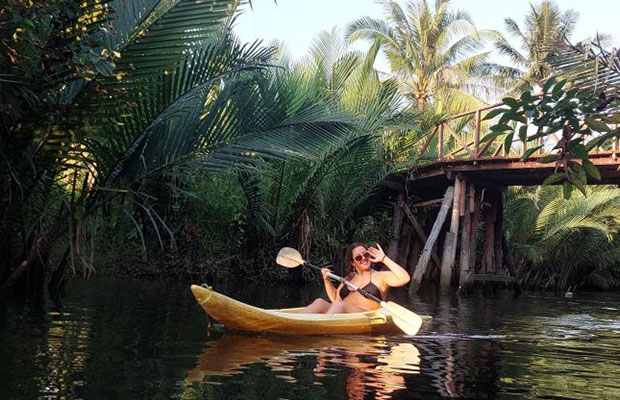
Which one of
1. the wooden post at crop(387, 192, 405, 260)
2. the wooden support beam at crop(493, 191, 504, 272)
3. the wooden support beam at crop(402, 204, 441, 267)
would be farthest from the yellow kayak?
the wooden support beam at crop(493, 191, 504, 272)

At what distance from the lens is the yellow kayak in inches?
285

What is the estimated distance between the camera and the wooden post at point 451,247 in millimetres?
16750

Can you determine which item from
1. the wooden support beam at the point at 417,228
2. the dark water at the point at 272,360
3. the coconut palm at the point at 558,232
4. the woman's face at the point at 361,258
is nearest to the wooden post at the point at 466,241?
the wooden support beam at the point at 417,228

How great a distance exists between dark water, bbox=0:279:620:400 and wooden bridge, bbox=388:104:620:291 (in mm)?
6426

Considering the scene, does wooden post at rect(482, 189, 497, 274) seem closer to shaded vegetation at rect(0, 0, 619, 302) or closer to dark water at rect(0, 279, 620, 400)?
shaded vegetation at rect(0, 0, 619, 302)

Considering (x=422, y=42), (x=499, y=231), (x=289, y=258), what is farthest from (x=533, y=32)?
(x=289, y=258)

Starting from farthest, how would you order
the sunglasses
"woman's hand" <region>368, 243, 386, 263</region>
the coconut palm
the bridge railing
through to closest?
the coconut palm, the bridge railing, the sunglasses, "woman's hand" <region>368, 243, 386, 263</region>

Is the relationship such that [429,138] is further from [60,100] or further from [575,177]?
[575,177]

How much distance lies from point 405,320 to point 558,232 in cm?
1518

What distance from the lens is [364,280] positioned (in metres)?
8.68

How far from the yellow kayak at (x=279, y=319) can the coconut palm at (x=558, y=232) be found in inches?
571

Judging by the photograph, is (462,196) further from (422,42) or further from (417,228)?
(422,42)

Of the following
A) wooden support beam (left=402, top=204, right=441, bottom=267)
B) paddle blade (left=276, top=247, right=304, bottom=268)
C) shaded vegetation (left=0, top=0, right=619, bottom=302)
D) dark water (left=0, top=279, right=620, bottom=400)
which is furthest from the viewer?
wooden support beam (left=402, top=204, right=441, bottom=267)

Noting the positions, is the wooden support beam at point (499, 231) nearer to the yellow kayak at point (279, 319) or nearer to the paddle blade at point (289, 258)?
the paddle blade at point (289, 258)
